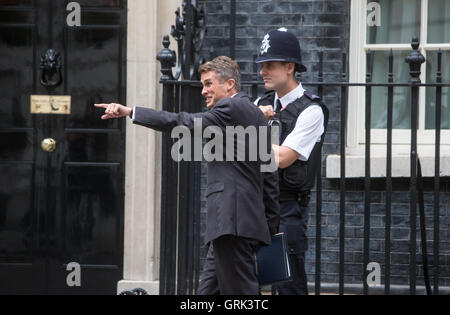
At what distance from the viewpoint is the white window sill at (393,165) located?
654 centimetres

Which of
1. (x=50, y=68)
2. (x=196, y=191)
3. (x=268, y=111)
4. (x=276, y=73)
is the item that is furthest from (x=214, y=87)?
(x=50, y=68)

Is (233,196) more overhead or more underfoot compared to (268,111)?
more underfoot

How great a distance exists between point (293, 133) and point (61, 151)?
2843 mm

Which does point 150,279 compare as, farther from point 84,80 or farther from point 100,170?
point 84,80

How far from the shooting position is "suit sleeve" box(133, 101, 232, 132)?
175 inches

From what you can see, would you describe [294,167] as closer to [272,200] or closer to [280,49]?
[272,200]

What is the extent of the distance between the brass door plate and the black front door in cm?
3

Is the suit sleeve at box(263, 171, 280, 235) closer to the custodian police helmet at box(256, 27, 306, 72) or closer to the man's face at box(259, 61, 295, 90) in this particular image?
the man's face at box(259, 61, 295, 90)

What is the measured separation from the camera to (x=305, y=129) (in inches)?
192

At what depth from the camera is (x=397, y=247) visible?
673 cm

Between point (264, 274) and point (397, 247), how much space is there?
2352 mm

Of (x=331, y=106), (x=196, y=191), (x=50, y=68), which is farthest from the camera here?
(x=50, y=68)

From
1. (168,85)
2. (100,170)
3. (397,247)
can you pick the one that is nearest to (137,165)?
(100,170)

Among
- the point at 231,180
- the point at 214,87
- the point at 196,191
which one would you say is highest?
the point at 214,87
